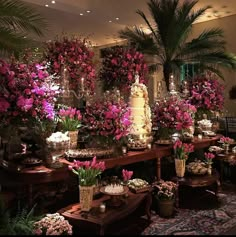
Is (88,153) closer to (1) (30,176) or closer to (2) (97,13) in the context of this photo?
(1) (30,176)

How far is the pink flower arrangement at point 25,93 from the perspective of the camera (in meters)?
3.09

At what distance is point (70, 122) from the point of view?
3.69 m

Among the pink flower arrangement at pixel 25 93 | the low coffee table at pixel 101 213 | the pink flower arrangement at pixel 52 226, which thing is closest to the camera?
the pink flower arrangement at pixel 52 226

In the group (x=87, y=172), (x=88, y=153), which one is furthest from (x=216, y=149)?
(x=87, y=172)

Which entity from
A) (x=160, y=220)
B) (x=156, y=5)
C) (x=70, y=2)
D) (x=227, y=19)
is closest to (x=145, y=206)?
(x=160, y=220)

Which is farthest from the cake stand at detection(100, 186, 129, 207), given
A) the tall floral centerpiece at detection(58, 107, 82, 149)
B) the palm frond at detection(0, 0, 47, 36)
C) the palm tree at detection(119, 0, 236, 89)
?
the palm tree at detection(119, 0, 236, 89)

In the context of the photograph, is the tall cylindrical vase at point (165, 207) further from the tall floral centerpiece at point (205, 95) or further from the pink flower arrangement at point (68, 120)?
the tall floral centerpiece at point (205, 95)

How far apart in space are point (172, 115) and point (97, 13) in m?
5.34

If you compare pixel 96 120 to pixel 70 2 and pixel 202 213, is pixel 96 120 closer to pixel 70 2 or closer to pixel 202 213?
pixel 202 213

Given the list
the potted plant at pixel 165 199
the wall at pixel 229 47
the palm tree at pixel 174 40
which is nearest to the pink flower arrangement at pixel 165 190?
the potted plant at pixel 165 199

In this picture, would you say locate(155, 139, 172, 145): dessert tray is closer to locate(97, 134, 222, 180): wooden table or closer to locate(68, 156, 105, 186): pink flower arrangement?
locate(97, 134, 222, 180): wooden table

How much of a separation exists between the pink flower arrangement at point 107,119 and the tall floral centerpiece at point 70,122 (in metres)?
0.11

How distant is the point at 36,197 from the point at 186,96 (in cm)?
351

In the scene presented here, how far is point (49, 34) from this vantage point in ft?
36.1
